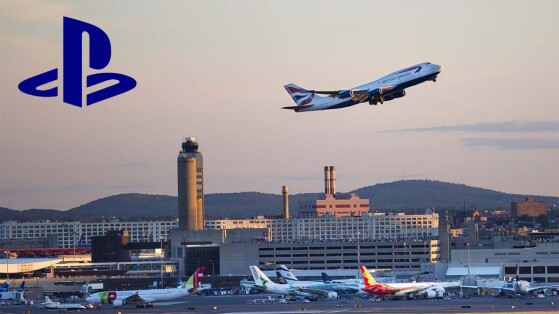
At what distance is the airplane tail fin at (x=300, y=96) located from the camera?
128500 mm

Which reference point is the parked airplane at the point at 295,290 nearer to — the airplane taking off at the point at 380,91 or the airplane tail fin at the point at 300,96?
the airplane tail fin at the point at 300,96

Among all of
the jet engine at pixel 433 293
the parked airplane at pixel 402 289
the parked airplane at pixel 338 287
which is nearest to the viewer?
the parked airplane at pixel 402 289

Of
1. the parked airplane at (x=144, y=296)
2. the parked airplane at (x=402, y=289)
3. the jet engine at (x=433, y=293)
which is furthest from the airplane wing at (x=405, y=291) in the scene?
the parked airplane at (x=144, y=296)

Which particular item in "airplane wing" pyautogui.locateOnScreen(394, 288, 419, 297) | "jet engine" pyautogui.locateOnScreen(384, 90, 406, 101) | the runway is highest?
"jet engine" pyautogui.locateOnScreen(384, 90, 406, 101)

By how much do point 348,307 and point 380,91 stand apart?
99.6ft

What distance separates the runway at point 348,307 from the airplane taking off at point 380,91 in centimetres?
2138

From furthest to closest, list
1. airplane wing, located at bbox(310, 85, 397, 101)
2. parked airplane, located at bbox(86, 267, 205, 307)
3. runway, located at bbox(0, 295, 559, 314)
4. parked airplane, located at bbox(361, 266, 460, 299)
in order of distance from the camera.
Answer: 1. parked airplane, located at bbox(361, 266, 460, 299)
2. parked airplane, located at bbox(86, 267, 205, 307)
3. runway, located at bbox(0, 295, 559, 314)
4. airplane wing, located at bbox(310, 85, 397, 101)

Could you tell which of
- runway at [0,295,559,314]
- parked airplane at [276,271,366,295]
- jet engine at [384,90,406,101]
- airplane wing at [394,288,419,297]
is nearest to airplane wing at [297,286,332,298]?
parked airplane at [276,271,366,295]

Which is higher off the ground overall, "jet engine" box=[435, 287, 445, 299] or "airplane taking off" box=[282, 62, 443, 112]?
"airplane taking off" box=[282, 62, 443, 112]

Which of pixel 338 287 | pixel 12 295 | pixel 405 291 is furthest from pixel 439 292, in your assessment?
pixel 12 295

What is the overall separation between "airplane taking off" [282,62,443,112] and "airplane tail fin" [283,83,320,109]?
0.91ft

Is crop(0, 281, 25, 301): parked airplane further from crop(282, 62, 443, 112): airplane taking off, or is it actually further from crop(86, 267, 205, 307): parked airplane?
crop(282, 62, 443, 112): airplane taking off

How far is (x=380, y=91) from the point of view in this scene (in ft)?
405

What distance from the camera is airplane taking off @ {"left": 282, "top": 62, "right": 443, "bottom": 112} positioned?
12394 cm
